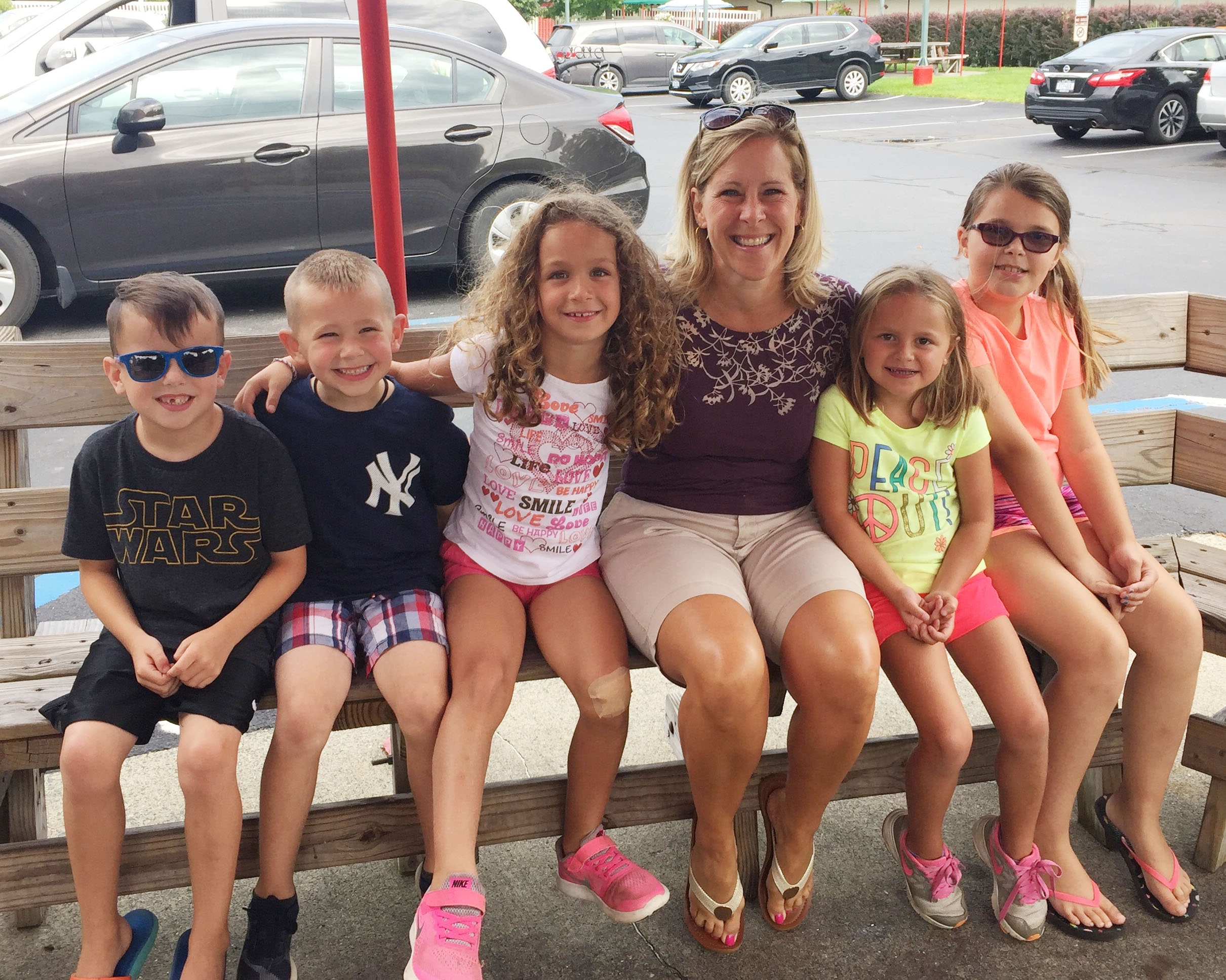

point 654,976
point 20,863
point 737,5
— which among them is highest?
point 737,5

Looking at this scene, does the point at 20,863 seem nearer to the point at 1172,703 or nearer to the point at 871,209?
the point at 1172,703

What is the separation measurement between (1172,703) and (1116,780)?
1.27ft

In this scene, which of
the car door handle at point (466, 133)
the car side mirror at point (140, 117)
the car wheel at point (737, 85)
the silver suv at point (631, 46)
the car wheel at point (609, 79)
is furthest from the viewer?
the silver suv at point (631, 46)

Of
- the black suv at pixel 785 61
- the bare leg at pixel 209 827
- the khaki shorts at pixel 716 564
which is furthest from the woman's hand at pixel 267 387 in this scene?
the black suv at pixel 785 61

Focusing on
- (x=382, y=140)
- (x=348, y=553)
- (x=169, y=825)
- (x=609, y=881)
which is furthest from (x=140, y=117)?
(x=609, y=881)

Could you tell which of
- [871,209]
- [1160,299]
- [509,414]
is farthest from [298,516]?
[871,209]

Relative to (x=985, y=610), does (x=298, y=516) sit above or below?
above

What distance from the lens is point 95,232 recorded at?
635 centimetres

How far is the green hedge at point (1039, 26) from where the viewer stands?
28406 mm

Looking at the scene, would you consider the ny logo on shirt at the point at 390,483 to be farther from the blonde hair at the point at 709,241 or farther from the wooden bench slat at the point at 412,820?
the blonde hair at the point at 709,241

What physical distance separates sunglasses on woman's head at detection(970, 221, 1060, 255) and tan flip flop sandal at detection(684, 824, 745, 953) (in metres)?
1.41

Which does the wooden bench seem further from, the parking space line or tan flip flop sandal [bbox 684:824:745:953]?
the parking space line

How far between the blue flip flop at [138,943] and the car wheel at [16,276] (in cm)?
509

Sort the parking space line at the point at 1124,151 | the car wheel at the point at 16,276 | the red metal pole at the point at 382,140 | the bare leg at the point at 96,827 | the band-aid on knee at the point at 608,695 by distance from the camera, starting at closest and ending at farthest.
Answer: the bare leg at the point at 96,827 → the band-aid on knee at the point at 608,695 → the red metal pole at the point at 382,140 → the car wheel at the point at 16,276 → the parking space line at the point at 1124,151
